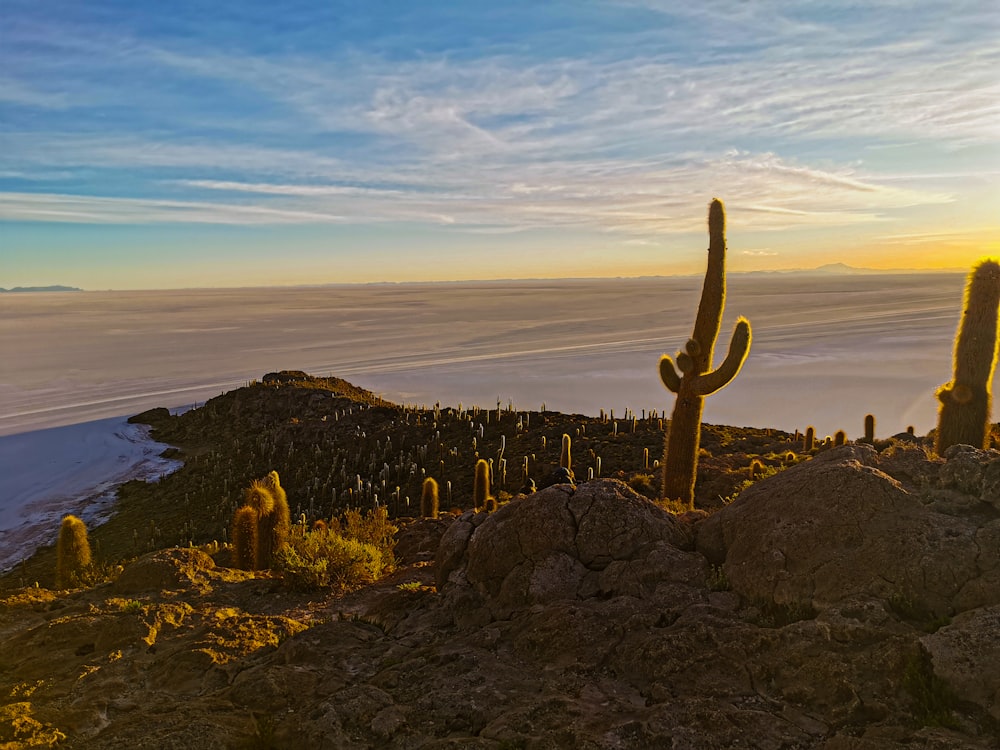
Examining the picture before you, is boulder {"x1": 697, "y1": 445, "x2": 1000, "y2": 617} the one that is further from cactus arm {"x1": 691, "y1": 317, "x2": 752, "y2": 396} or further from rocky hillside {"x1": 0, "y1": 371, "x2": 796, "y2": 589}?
rocky hillside {"x1": 0, "y1": 371, "x2": 796, "y2": 589}

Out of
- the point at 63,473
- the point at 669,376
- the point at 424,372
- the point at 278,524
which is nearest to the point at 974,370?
the point at 669,376

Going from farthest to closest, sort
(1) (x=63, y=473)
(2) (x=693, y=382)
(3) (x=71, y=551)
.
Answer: (1) (x=63, y=473)
(2) (x=693, y=382)
(3) (x=71, y=551)

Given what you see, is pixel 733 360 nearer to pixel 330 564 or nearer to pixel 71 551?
pixel 330 564

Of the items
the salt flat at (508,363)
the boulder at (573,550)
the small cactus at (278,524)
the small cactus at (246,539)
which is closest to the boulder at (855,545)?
the boulder at (573,550)

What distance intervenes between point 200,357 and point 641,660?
203 feet

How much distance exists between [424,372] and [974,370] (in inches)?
1638

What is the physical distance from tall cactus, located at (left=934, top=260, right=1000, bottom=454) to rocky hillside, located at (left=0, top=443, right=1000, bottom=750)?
4.14 metres

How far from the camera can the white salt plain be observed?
2922 centimetres

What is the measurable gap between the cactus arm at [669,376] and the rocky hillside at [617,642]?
252 inches

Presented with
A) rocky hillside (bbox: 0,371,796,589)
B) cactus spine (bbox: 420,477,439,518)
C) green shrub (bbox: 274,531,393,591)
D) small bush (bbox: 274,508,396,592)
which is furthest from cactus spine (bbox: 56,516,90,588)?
cactus spine (bbox: 420,477,439,518)

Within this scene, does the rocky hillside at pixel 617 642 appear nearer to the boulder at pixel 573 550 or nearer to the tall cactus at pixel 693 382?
the boulder at pixel 573 550

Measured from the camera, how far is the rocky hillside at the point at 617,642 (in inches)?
163

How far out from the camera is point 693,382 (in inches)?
520

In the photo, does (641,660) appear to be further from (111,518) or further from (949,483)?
(111,518)
